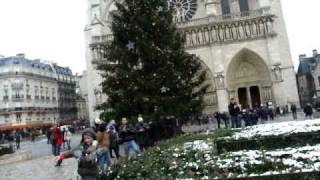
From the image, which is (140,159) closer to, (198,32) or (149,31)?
(149,31)

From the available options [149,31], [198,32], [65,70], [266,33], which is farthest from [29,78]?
[149,31]

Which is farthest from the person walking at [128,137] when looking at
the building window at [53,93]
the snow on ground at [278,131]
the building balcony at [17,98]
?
the building window at [53,93]

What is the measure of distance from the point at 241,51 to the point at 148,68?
67.9ft

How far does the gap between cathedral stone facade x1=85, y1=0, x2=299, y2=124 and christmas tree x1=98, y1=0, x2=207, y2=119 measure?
1716 cm

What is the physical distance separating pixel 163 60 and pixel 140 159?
9.88 meters

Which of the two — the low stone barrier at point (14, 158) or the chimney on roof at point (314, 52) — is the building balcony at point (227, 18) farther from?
the chimney on roof at point (314, 52)

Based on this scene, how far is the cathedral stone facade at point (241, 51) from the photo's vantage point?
3788 centimetres

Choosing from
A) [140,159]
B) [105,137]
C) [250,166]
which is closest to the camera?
[250,166]

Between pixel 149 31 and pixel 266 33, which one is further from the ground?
pixel 266 33

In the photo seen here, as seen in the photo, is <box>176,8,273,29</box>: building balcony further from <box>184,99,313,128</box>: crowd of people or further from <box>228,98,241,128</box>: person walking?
<box>228,98,241,128</box>: person walking

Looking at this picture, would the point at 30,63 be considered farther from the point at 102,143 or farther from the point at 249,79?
the point at 102,143

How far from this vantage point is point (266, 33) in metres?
37.9

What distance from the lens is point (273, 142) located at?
11469 mm

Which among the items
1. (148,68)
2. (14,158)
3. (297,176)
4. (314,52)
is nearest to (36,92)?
(314,52)
